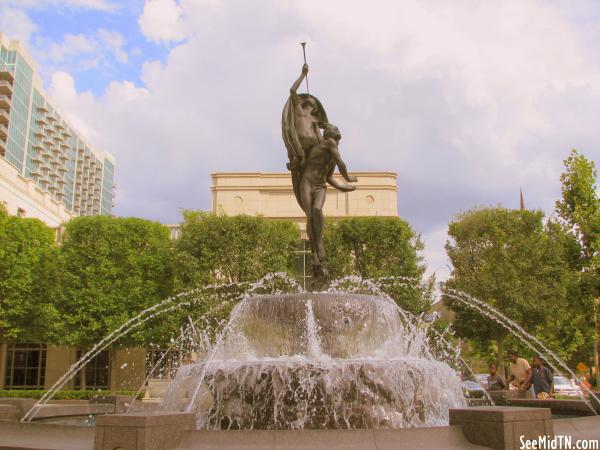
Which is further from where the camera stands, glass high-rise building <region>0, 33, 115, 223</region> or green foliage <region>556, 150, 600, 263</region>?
glass high-rise building <region>0, 33, 115, 223</region>

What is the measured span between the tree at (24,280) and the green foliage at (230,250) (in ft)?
24.2

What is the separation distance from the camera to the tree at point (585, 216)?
886 inches

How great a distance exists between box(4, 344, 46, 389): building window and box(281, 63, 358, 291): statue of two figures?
33.0 metres

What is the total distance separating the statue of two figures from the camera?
11602 mm

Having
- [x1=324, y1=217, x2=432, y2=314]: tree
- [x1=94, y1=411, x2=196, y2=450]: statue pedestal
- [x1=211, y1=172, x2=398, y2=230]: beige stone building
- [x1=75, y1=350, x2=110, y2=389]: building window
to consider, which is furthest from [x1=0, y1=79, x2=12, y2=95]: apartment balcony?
[x1=94, y1=411, x2=196, y2=450]: statue pedestal

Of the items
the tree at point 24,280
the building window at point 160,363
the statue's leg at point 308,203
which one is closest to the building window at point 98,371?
the building window at point 160,363

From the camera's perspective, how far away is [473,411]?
5.97 metres

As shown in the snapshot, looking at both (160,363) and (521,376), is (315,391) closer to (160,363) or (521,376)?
(521,376)

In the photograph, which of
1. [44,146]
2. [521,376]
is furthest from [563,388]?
[44,146]

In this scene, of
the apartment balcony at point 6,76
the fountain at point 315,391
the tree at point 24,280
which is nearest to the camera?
the fountain at point 315,391

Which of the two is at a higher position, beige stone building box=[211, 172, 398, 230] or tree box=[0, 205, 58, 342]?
beige stone building box=[211, 172, 398, 230]

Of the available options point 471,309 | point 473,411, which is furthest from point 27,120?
point 473,411

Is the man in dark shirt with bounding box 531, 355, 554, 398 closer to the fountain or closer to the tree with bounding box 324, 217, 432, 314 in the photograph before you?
the fountain

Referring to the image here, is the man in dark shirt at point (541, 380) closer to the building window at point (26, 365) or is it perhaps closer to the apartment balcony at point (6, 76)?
the building window at point (26, 365)
